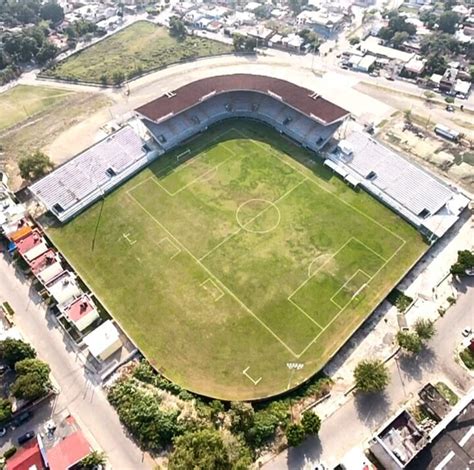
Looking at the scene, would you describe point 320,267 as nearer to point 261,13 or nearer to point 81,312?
point 81,312

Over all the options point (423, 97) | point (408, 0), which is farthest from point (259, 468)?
point (408, 0)

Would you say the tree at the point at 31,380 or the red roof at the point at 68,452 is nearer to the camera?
the red roof at the point at 68,452

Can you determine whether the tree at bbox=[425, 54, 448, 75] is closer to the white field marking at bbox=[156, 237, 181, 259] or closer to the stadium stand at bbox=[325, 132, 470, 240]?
the stadium stand at bbox=[325, 132, 470, 240]

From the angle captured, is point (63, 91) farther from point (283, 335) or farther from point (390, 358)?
point (390, 358)

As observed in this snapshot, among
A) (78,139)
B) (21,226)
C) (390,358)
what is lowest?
(390,358)

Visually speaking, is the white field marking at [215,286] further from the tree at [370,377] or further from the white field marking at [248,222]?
the tree at [370,377]

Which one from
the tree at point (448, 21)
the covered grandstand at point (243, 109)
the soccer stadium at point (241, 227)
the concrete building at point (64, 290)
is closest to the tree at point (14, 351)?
the concrete building at point (64, 290)
